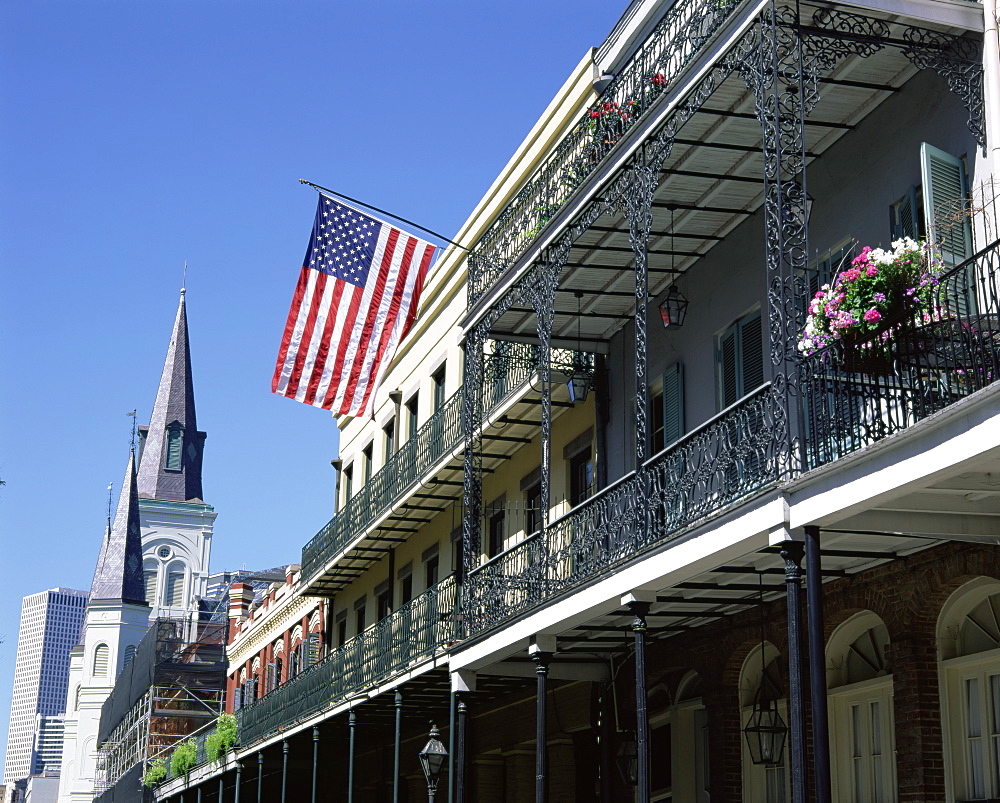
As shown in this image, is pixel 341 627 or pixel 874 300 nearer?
pixel 874 300

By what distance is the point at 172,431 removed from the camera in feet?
400

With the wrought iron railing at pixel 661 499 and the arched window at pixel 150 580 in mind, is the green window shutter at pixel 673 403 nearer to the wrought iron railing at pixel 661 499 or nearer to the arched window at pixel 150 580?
the wrought iron railing at pixel 661 499

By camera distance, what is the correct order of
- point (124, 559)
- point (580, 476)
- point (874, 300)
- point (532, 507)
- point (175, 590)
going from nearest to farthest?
point (874, 300) < point (580, 476) < point (532, 507) < point (124, 559) < point (175, 590)

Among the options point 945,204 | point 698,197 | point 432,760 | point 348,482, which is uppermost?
point 348,482

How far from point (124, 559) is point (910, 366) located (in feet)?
329

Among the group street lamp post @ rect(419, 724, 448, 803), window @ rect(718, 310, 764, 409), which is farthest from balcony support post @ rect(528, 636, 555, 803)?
window @ rect(718, 310, 764, 409)

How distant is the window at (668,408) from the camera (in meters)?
18.0

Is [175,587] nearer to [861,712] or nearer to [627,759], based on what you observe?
[627,759]

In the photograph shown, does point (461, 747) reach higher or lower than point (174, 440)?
lower

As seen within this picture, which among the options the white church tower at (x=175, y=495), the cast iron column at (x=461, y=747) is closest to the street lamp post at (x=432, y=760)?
the cast iron column at (x=461, y=747)

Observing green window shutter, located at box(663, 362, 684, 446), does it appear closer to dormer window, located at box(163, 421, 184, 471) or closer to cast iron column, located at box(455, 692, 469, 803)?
cast iron column, located at box(455, 692, 469, 803)

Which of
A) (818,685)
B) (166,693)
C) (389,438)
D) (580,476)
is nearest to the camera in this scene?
(818,685)

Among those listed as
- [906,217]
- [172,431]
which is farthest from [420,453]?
[172,431]

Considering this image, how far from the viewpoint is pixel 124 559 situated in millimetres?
104938
